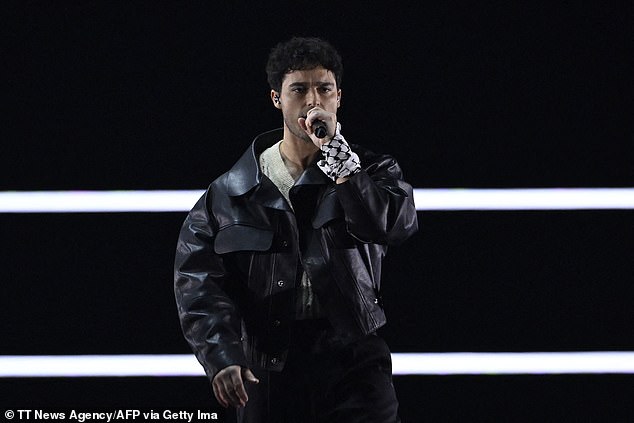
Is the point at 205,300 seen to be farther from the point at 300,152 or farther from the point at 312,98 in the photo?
the point at 312,98

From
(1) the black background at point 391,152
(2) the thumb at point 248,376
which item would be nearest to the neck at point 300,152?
(2) the thumb at point 248,376

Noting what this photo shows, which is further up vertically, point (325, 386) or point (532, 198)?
point (532, 198)

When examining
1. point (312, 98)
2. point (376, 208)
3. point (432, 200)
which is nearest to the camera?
point (376, 208)

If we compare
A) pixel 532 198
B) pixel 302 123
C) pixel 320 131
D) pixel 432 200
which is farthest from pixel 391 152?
pixel 320 131

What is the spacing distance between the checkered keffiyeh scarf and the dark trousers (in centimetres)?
41

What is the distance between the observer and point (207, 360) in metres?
2.31

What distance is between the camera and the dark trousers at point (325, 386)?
2.34 metres

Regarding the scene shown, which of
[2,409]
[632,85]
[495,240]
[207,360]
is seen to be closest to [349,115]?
[495,240]

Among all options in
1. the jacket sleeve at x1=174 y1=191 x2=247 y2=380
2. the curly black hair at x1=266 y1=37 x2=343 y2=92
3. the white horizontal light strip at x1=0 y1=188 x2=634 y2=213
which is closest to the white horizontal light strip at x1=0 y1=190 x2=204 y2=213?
the white horizontal light strip at x1=0 y1=188 x2=634 y2=213

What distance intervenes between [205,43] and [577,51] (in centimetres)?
129

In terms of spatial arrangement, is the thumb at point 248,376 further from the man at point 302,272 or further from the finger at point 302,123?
the finger at point 302,123

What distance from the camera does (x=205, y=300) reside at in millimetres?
2373

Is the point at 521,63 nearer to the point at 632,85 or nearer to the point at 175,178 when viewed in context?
the point at 632,85

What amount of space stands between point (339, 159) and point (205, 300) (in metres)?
0.49
